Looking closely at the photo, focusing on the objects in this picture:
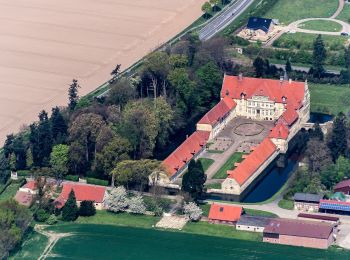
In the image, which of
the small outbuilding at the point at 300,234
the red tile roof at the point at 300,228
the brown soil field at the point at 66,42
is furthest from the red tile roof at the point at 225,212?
the brown soil field at the point at 66,42

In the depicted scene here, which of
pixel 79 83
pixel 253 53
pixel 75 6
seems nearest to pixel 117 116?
pixel 79 83

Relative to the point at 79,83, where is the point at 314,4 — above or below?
above

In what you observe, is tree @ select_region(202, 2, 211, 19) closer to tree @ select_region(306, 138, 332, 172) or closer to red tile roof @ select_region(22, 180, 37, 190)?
tree @ select_region(306, 138, 332, 172)

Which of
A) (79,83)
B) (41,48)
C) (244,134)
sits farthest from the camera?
(41,48)

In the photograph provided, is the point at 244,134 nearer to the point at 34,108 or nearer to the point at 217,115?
the point at 217,115

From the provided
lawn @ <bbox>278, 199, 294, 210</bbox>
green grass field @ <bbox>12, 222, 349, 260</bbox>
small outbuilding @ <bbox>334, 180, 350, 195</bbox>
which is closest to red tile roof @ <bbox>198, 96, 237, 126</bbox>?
lawn @ <bbox>278, 199, 294, 210</bbox>
